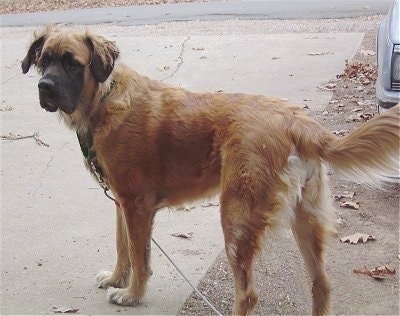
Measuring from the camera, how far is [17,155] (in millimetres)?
7617

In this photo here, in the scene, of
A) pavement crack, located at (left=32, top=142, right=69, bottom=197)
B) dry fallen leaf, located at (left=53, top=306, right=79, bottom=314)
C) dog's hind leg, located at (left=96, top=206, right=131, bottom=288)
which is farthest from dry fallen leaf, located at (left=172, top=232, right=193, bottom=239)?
pavement crack, located at (left=32, top=142, right=69, bottom=197)

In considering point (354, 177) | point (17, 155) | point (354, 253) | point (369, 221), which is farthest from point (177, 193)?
point (17, 155)

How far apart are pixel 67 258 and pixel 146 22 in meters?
12.6

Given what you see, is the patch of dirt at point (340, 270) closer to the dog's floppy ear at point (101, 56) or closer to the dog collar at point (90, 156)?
the dog collar at point (90, 156)

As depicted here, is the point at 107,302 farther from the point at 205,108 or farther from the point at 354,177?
the point at 354,177

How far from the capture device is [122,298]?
4.62 metres

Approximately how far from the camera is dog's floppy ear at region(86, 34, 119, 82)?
4.40 metres

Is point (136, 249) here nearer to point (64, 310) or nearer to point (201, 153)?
point (64, 310)

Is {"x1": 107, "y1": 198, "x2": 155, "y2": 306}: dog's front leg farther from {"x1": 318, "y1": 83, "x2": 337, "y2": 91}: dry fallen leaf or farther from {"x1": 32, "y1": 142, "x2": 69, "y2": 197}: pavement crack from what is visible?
{"x1": 318, "y1": 83, "x2": 337, "y2": 91}: dry fallen leaf

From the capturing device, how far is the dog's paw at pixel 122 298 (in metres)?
4.61

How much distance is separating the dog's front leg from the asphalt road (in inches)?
480

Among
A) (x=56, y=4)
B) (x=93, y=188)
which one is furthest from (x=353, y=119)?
(x=56, y=4)

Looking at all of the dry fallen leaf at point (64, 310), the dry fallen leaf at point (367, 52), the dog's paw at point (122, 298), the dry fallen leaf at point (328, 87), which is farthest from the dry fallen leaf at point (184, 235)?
the dry fallen leaf at point (367, 52)

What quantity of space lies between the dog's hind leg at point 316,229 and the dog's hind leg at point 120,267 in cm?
130
